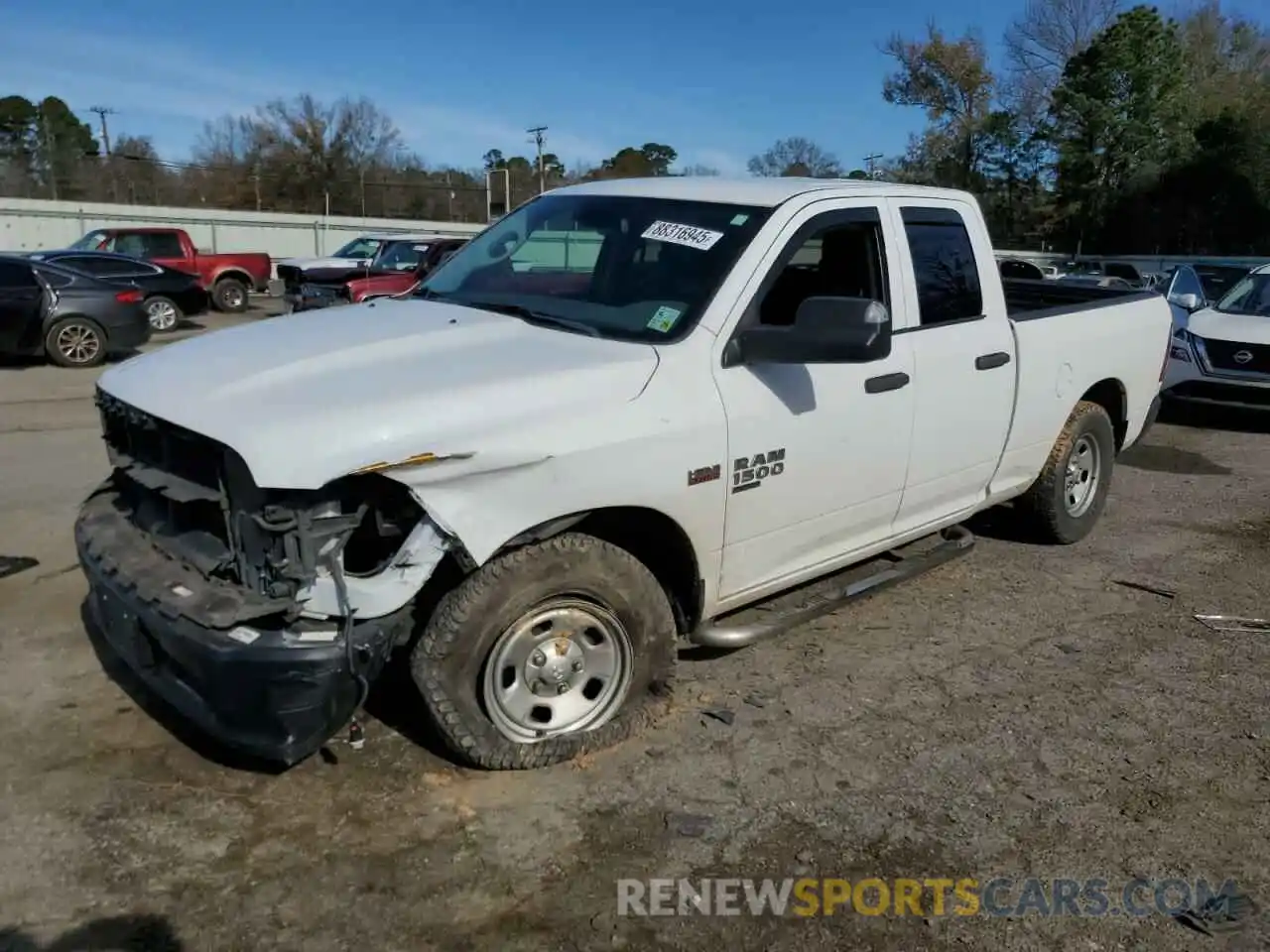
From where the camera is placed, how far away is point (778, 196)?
4191 millimetres

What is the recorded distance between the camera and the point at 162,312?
59.8 ft

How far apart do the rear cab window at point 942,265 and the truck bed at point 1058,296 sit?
52.6 inches

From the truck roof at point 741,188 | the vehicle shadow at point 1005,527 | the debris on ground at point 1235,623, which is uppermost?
the truck roof at point 741,188

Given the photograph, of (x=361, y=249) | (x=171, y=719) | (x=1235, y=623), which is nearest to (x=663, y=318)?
(x=171, y=719)

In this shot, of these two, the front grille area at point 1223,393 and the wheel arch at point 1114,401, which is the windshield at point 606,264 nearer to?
the wheel arch at point 1114,401

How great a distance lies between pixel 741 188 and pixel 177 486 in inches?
97.8

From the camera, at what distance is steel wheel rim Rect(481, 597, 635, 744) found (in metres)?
3.43

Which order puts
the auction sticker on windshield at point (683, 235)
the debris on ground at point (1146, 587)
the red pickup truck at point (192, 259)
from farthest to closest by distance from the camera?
the red pickup truck at point (192, 259), the debris on ground at point (1146, 587), the auction sticker on windshield at point (683, 235)

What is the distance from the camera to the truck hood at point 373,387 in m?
2.96

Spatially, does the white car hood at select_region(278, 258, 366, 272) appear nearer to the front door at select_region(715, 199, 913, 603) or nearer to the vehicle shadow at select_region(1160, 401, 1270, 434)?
the vehicle shadow at select_region(1160, 401, 1270, 434)

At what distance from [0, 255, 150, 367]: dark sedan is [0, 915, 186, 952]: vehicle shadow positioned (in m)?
12.2

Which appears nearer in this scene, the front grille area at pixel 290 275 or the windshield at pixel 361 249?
the front grille area at pixel 290 275

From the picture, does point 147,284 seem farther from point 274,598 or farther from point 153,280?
point 274,598

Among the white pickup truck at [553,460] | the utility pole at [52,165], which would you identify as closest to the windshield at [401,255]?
the white pickup truck at [553,460]
